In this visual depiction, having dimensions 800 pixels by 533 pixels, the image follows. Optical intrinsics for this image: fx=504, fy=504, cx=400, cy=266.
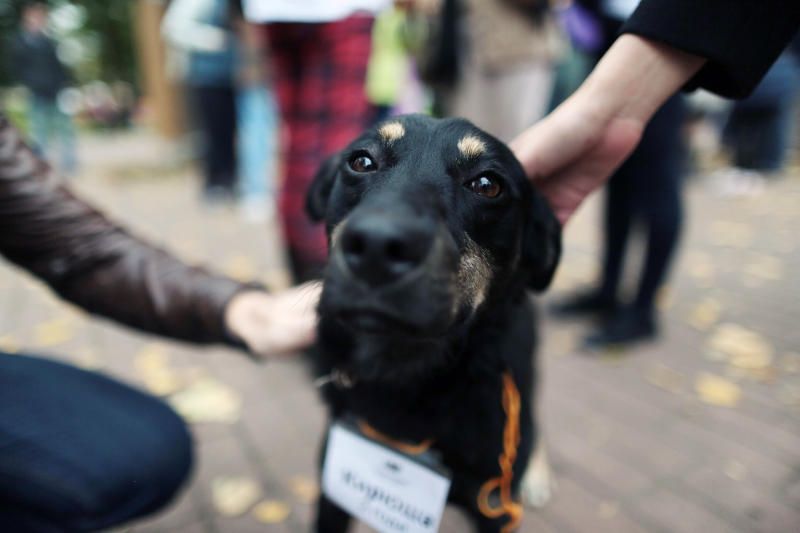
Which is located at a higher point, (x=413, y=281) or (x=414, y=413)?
(x=413, y=281)

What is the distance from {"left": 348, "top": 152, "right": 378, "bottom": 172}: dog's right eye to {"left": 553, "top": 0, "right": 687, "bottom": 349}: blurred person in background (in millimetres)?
1930

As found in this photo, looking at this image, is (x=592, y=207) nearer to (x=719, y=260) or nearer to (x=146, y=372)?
(x=719, y=260)

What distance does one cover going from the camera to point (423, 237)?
3.47 feet

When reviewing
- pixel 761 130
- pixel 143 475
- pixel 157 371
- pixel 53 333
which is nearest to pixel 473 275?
pixel 143 475

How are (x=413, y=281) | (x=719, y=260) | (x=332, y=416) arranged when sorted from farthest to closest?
(x=719, y=260) → (x=332, y=416) → (x=413, y=281)

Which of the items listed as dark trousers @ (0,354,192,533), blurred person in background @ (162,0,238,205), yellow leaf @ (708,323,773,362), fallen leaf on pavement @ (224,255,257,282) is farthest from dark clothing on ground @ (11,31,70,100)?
yellow leaf @ (708,323,773,362)

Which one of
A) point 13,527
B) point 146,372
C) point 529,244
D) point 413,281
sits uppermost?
point 413,281

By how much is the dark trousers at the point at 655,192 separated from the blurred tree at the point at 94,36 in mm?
32232

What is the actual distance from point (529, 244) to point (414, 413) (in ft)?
2.29

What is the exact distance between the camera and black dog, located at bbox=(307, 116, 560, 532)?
4.63ft

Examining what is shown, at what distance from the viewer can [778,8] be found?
1368mm

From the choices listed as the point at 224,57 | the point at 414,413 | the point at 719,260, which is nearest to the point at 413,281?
the point at 414,413

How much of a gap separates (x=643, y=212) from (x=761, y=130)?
6.41 m

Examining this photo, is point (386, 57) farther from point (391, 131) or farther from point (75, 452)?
point (75, 452)
